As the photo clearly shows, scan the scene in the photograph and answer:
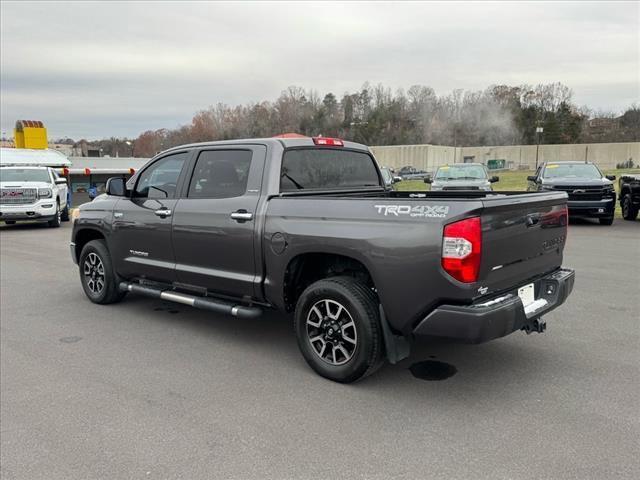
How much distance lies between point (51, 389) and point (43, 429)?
684mm

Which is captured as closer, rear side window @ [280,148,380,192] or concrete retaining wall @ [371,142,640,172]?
rear side window @ [280,148,380,192]

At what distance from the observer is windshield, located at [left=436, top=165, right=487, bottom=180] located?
17.3 meters

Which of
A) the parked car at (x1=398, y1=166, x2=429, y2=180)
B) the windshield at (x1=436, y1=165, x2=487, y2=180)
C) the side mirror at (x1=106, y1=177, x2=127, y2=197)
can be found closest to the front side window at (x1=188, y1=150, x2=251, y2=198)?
the side mirror at (x1=106, y1=177, x2=127, y2=197)

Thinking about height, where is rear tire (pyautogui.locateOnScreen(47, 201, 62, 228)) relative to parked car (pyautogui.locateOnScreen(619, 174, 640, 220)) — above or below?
below

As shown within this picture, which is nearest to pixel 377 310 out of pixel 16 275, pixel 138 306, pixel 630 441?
pixel 630 441

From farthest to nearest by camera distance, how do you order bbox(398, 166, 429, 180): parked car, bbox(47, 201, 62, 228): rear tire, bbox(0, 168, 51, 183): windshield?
bbox(398, 166, 429, 180): parked car → bbox(47, 201, 62, 228): rear tire → bbox(0, 168, 51, 183): windshield

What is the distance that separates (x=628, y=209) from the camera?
15.0m

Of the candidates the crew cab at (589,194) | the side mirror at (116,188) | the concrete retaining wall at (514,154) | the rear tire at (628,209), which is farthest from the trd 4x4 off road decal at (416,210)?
the concrete retaining wall at (514,154)

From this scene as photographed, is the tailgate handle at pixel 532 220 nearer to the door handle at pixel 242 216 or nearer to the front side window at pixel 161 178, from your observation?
the door handle at pixel 242 216

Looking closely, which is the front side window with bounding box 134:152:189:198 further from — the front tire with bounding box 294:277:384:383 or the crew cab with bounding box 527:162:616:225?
the crew cab with bounding box 527:162:616:225

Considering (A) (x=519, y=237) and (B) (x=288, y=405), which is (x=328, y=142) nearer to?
(A) (x=519, y=237)

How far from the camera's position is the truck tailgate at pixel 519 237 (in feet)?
11.7

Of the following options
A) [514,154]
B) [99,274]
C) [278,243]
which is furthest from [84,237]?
[514,154]

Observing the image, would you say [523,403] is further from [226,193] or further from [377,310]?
[226,193]
